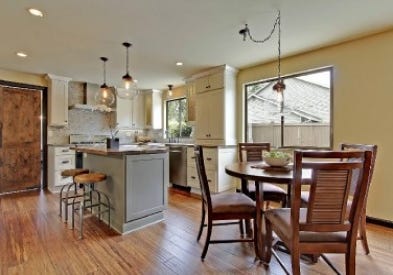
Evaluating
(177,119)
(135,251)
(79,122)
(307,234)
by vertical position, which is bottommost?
(135,251)

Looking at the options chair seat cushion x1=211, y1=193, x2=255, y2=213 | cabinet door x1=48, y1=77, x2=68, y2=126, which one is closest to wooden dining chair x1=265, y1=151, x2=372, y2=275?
chair seat cushion x1=211, y1=193, x2=255, y2=213

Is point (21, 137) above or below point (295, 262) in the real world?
above

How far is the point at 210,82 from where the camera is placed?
4.73 meters

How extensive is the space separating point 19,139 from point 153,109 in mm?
3044

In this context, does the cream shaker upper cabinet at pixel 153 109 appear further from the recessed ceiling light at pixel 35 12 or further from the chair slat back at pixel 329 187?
the chair slat back at pixel 329 187

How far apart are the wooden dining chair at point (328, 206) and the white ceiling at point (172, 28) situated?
1.71 metres

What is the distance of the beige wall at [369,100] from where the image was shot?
296cm

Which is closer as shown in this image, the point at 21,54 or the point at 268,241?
the point at 268,241

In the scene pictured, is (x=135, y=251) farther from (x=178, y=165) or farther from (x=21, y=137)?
(x=21, y=137)

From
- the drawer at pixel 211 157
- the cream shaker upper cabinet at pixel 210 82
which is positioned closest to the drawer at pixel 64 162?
the drawer at pixel 211 157

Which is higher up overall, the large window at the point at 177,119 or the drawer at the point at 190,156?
the large window at the point at 177,119

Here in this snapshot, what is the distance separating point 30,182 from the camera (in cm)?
495

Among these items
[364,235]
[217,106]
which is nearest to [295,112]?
[217,106]

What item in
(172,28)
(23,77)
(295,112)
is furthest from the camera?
(23,77)
